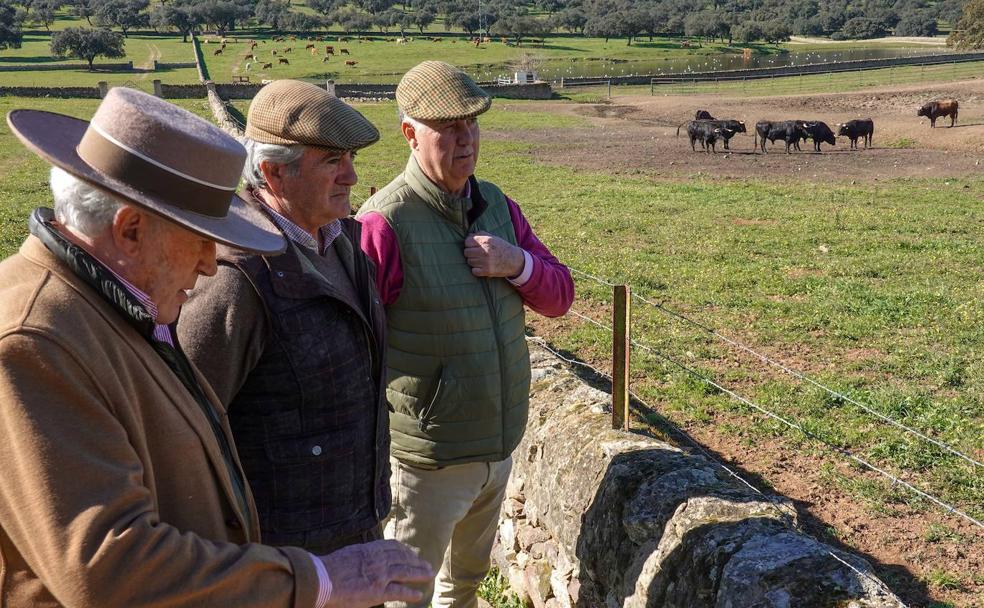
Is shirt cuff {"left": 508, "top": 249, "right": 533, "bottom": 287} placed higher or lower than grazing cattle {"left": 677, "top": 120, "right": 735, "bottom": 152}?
higher

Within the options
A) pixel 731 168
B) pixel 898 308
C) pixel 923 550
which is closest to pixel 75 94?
pixel 731 168

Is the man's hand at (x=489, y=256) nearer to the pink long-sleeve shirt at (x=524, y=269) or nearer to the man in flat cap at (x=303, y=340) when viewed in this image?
the pink long-sleeve shirt at (x=524, y=269)

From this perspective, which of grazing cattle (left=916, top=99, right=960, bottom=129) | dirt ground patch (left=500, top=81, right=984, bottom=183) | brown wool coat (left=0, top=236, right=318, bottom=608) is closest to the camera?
brown wool coat (left=0, top=236, right=318, bottom=608)

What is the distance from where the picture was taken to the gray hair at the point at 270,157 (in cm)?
264

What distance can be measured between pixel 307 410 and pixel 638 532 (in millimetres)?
1361

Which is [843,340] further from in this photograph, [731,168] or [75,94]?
[75,94]

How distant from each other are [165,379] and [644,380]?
516 centimetres

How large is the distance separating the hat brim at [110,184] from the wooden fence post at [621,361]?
230cm

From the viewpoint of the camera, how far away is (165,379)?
183cm

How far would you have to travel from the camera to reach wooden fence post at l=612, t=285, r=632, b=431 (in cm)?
412

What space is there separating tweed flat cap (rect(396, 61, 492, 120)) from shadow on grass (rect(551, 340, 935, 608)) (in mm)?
1421

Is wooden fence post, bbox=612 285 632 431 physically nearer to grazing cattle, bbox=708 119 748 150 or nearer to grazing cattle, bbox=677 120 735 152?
grazing cattle, bbox=677 120 735 152

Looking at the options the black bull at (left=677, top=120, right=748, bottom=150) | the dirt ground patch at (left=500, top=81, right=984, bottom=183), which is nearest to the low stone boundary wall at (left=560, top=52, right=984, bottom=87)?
the dirt ground patch at (left=500, top=81, right=984, bottom=183)

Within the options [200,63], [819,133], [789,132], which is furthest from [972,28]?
[200,63]
